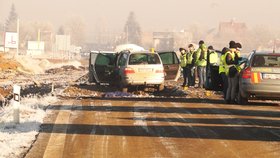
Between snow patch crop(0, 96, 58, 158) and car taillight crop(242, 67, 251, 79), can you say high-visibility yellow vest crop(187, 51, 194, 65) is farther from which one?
snow patch crop(0, 96, 58, 158)

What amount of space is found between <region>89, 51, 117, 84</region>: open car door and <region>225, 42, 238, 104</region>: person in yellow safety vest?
7.25 m

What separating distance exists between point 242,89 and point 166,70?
25.1 ft

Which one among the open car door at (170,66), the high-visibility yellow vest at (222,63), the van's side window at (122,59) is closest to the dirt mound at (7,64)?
the open car door at (170,66)

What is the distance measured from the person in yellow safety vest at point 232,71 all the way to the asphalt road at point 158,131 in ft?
2.80

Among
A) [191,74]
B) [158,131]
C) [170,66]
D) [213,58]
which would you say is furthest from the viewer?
[170,66]

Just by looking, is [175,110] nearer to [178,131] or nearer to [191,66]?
[178,131]

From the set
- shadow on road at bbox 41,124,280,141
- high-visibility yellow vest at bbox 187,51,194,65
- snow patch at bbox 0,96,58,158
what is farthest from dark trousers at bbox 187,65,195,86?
shadow on road at bbox 41,124,280,141

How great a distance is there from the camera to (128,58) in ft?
68.4

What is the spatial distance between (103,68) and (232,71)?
837 centimetres

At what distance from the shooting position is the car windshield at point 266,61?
15234mm

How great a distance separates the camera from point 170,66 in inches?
907

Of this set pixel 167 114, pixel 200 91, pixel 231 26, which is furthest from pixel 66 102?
pixel 231 26

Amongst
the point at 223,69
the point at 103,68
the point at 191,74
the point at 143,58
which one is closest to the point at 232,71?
the point at 223,69

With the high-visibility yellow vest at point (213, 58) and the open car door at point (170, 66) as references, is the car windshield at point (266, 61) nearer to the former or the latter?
the high-visibility yellow vest at point (213, 58)
